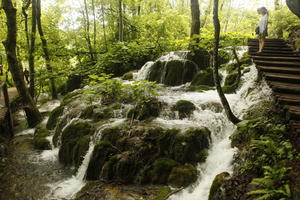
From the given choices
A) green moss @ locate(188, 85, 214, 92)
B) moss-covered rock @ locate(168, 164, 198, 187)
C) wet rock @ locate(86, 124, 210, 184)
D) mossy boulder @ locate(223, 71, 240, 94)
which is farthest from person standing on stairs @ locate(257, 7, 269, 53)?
moss-covered rock @ locate(168, 164, 198, 187)

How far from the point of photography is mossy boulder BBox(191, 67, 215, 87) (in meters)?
10.6

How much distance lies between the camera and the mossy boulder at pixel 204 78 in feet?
34.9

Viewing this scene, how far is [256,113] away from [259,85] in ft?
7.65

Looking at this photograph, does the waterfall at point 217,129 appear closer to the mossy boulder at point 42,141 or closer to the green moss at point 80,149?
the green moss at point 80,149

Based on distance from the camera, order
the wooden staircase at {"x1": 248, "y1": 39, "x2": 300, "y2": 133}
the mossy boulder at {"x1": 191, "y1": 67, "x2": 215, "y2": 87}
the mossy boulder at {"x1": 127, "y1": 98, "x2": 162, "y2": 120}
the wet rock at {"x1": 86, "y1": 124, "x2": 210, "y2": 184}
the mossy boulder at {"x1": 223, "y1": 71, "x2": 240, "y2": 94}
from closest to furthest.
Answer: the wooden staircase at {"x1": 248, "y1": 39, "x2": 300, "y2": 133} → the wet rock at {"x1": 86, "y1": 124, "x2": 210, "y2": 184} → the mossy boulder at {"x1": 127, "y1": 98, "x2": 162, "y2": 120} → the mossy boulder at {"x1": 223, "y1": 71, "x2": 240, "y2": 94} → the mossy boulder at {"x1": 191, "y1": 67, "x2": 215, "y2": 87}

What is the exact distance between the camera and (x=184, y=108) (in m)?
7.31

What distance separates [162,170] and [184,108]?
2.73 metres

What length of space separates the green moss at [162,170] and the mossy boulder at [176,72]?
6750 millimetres

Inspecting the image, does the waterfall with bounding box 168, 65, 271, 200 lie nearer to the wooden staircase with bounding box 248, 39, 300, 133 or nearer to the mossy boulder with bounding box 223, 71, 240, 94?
the mossy boulder with bounding box 223, 71, 240, 94

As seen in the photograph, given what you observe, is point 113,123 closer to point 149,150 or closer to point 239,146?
point 149,150

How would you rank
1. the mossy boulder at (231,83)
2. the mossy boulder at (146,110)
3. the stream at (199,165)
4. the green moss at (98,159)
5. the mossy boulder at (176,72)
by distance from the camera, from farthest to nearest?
the mossy boulder at (176,72), the mossy boulder at (231,83), the mossy boulder at (146,110), the green moss at (98,159), the stream at (199,165)

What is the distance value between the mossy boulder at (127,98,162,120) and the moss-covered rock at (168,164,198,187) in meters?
2.57

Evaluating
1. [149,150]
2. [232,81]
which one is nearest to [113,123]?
[149,150]

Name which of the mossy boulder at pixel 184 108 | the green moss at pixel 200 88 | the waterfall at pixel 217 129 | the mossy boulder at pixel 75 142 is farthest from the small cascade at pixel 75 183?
the green moss at pixel 200 88
